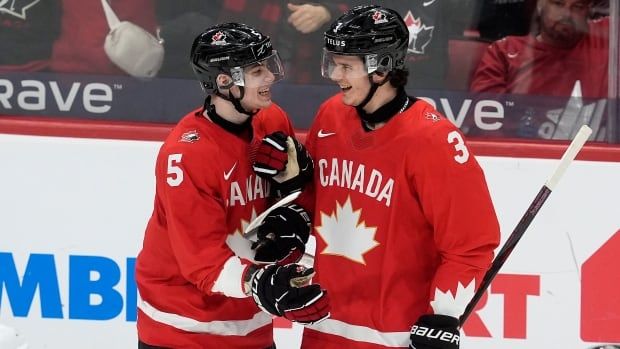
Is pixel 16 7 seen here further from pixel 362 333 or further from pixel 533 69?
pixel 362 333

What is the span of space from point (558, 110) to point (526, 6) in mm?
315

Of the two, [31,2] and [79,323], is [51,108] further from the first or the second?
[79,323]

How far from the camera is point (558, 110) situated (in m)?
3.41

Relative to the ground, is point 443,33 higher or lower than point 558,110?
higher

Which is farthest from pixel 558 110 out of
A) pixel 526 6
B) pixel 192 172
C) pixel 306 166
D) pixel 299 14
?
pixel 192 172

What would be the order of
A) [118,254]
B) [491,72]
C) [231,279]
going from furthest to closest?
1. [491,72]
2. [118,254]
3. [231,279]

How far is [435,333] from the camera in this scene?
2.24m

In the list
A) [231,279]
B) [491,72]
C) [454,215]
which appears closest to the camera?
[454,215]

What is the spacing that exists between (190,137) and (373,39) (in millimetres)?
422

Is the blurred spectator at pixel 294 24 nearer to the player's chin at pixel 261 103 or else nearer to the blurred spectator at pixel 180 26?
the blurred spectator at pixel 180 26

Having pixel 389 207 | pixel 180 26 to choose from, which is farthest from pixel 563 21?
pixel 389 207

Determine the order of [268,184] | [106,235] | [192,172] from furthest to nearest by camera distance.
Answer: [106,235]
[268,184]
[192,172]

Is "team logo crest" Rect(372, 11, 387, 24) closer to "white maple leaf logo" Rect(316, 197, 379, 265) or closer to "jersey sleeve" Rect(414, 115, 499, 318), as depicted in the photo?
"jersey sleeve" Rect(414, 115, 499, 318)

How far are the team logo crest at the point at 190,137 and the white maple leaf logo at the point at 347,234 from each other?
31cm
